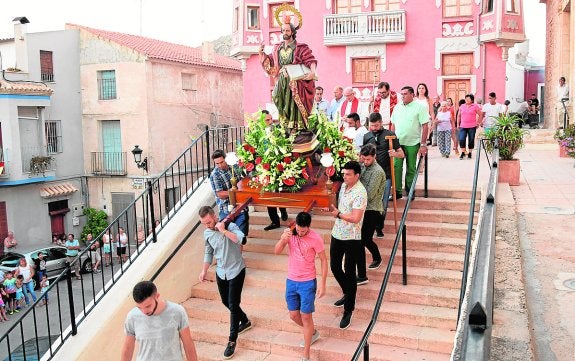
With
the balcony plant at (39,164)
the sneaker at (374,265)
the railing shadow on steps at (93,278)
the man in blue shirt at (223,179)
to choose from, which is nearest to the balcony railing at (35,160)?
the balcony plant at (39,164)

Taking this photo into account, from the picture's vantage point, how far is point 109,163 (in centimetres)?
2573

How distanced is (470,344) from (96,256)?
64.8 feet

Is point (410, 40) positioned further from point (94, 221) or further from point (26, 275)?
point (26, 275)

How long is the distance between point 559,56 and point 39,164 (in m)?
21.0

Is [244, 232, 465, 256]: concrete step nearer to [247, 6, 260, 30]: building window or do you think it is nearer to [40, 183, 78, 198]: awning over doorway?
[247, 6, 260, 30]: building window

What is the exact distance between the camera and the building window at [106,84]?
84.0 feet

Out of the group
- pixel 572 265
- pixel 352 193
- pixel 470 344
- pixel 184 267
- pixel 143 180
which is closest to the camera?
pixel 470 344

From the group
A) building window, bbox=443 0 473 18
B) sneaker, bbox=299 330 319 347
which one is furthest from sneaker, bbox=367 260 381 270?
building window, bbox=443 0 473 18

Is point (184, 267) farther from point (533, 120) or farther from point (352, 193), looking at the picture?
point (533, 120)

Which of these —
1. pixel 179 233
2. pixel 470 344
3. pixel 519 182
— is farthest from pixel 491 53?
pixel 470 344

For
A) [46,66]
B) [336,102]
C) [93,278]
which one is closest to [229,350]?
[93,278]

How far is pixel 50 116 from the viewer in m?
24.7

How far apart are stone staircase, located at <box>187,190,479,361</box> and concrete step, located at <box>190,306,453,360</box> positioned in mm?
10

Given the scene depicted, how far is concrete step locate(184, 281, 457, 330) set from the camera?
6242 millimetres
